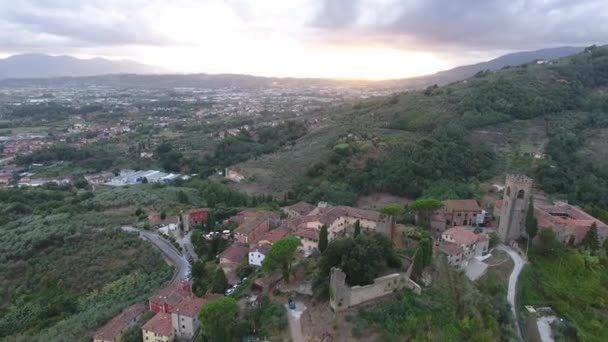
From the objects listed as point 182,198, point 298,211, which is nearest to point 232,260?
point 298,211

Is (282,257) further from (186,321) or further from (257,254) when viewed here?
(186,321)

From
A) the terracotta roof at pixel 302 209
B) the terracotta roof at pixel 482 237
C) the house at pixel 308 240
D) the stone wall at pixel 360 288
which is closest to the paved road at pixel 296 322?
the stone wall at pixel 360 288

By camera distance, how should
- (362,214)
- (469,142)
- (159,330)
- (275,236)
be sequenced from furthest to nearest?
(469,142)
(362,214)
(275,236)
(159,330)

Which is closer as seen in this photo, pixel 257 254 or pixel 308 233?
pixel 257 254

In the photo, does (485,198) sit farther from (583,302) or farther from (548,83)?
(548,83)

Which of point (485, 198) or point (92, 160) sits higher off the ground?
point (485, 198)

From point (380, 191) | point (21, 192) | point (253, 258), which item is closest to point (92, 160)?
point (21, 192)

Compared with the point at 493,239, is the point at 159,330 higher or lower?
lower
